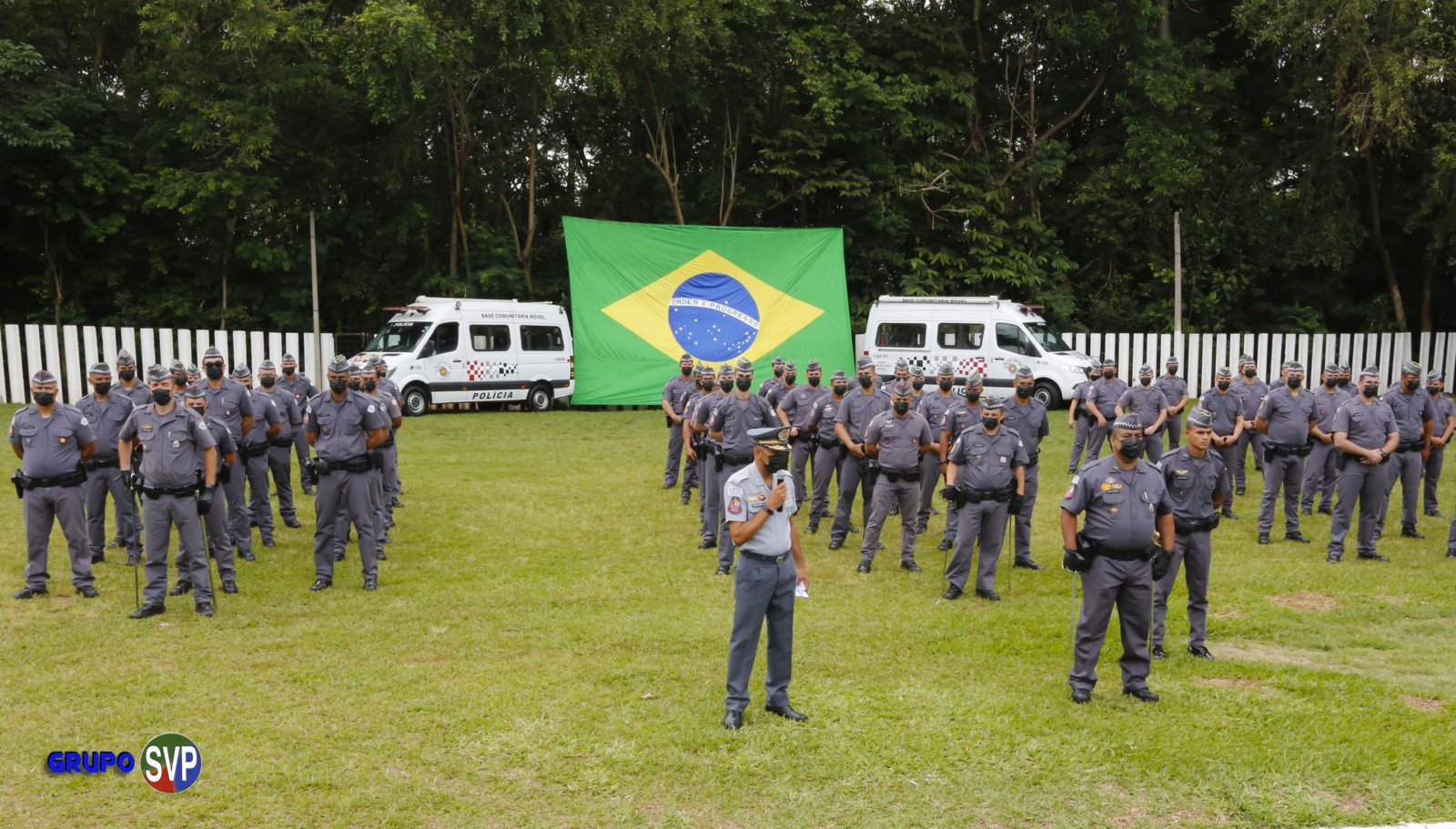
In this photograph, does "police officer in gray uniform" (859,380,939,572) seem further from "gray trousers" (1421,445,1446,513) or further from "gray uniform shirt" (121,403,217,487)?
"gray trousers" (1421,445,1446,513)

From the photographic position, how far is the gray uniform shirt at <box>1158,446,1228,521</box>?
831 cm

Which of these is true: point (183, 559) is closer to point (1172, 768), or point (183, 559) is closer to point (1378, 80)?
point (1172, 768)

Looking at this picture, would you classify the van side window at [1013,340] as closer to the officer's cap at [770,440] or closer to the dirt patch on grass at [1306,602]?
the dirt patch on grass at [1306,602]

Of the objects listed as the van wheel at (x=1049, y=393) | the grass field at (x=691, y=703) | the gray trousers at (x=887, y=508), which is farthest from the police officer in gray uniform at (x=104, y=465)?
the van wheel at (x=1049, y=393)

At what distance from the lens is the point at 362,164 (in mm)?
29578

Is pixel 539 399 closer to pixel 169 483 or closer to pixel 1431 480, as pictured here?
pixel 169 483

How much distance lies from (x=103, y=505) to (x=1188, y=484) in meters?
10.4

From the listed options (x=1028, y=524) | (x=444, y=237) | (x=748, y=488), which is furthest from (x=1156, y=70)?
(x=748, y=488)

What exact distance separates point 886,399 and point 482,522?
526cm

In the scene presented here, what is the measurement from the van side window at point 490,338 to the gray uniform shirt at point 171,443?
50.0ft

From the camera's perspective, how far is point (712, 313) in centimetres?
2731

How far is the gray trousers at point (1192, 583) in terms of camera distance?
8430 mm

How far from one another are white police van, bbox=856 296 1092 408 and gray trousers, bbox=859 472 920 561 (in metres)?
13.7

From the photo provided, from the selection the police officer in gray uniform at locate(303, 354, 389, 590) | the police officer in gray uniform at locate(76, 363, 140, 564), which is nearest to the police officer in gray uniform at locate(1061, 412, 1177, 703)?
the police officer in gray uniform at locate(303, 354, 389, 590)
